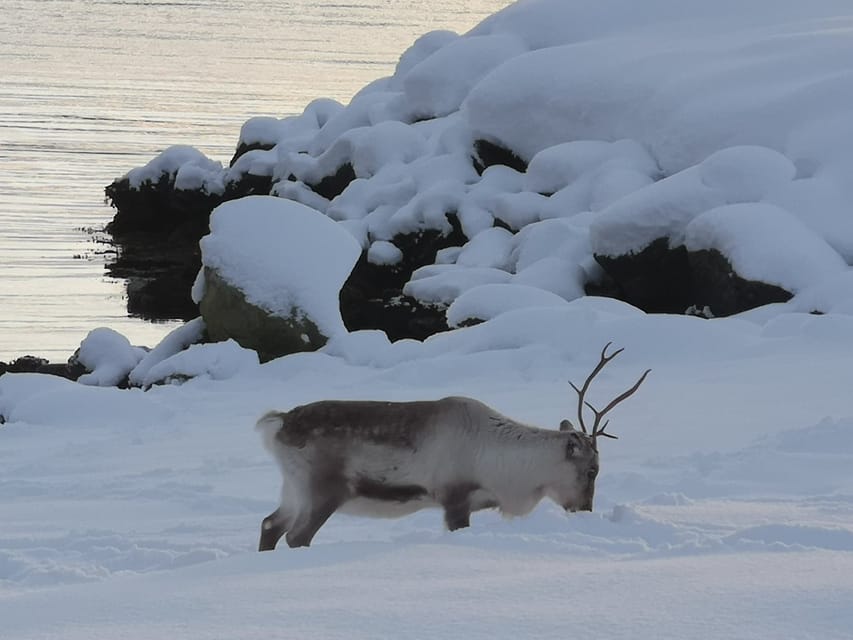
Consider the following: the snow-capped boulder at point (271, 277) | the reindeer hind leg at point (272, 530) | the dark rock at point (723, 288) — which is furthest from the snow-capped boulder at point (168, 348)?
the reindeer hind leg at point (272, 530)

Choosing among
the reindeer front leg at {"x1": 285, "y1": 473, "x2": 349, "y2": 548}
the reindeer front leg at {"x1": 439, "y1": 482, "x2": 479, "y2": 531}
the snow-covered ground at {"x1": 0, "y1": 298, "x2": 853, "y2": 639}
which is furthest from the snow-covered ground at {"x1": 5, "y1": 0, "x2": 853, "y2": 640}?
the reindeer front leg at {"x1": 439, "y1": 482, "x2": 479, "y2": 531}

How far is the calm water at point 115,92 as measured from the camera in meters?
20.1

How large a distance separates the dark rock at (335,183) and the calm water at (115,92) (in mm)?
4020

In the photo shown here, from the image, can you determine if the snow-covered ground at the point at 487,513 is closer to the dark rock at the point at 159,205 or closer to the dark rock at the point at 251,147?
the dark rock at the point at 159,205

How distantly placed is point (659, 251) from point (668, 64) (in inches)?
251

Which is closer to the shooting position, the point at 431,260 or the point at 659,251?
the point at 659,251

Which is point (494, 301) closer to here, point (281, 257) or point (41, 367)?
point (281, 257)

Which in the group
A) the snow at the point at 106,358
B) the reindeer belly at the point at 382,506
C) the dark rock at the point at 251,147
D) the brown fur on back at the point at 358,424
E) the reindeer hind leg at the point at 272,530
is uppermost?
the brown fur on back at the point at 358,424

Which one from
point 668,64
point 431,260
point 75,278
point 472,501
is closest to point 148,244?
point 75,278

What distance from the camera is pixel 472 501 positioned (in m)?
6.24

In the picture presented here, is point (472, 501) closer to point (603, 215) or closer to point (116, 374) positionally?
point (116, 374)

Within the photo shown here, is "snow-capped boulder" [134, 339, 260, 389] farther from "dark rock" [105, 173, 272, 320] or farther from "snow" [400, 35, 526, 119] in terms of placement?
"snow" [400, 35, 526, 119]

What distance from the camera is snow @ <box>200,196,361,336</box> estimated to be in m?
13.4

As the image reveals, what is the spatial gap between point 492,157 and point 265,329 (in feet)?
32.5
